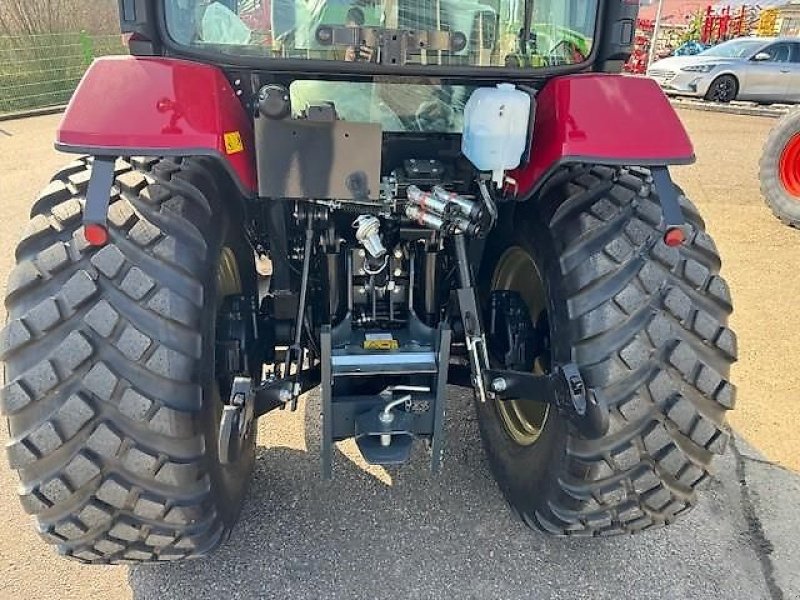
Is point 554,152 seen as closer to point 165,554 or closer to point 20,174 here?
point 165,554

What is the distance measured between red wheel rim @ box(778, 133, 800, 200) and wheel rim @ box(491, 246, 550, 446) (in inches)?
192

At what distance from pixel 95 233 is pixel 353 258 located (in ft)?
2.92

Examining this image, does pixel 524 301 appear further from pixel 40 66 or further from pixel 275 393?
pixel 40 66

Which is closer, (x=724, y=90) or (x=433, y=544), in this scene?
(x=433, y=544)

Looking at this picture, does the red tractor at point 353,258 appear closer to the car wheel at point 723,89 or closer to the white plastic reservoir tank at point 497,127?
the white plastic reservoir tank at point 497,127

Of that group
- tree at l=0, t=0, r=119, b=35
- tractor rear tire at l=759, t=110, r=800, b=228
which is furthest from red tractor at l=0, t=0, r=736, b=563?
tree at l=0, t=0, r=119, b=35

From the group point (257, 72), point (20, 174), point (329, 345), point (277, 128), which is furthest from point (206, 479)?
point (20, 174)

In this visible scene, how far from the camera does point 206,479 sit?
1987 mm

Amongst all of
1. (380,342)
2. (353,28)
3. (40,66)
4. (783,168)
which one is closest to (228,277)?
(380,342)

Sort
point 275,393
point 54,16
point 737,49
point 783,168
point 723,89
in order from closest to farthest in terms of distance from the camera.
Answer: point 275,393 → point 783,168 → point 54,16 → point 723,89 → point 737,49

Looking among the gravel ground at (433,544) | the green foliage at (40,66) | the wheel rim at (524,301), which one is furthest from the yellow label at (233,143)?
the green foliage at (40,66)

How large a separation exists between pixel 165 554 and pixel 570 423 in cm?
121

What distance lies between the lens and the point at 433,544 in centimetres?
250

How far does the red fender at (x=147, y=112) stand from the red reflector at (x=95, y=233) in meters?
0.18
